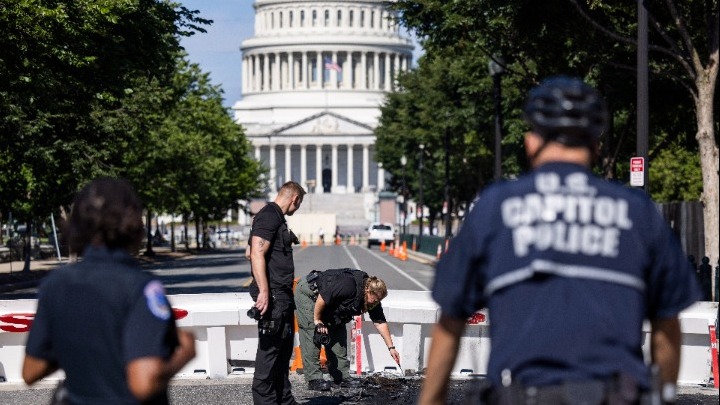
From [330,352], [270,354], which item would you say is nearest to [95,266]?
[270,354]

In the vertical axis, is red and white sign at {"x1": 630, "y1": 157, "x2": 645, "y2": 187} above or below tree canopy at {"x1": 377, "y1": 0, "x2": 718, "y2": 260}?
below

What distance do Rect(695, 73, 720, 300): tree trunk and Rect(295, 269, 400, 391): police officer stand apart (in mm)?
13132

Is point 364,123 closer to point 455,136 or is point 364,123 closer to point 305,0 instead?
point 305,0

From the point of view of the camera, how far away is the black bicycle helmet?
4527 millimetres

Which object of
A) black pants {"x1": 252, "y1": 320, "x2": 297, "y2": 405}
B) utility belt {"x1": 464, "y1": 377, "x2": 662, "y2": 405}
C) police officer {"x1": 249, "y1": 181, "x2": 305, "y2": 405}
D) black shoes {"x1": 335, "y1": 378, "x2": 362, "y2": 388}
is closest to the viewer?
utility belt {"x1": 464, "y1": 377, "x2": 662, "y2": 405}

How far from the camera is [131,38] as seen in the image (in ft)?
108

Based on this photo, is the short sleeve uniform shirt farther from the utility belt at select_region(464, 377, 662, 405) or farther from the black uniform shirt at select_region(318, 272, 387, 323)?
the black uniform shirt at select_region(318, 272, 387, 323)

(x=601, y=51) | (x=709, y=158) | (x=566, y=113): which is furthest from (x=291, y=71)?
(x=566, y=113)

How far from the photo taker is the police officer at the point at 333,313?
12.5m

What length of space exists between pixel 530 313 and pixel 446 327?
34 cm

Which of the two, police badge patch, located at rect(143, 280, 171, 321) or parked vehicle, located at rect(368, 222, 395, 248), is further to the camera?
parked vehicle, located at rect(368, 222, 395, 248)

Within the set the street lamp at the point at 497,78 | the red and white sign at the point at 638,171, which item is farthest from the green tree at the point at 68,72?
the red and white sign at the point at 638,171

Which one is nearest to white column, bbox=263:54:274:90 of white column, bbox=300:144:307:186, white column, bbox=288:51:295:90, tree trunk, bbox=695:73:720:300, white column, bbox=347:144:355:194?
white column, bbox=288:51:295:90

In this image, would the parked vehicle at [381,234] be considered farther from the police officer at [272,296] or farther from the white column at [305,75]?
the white column at [305,75]
